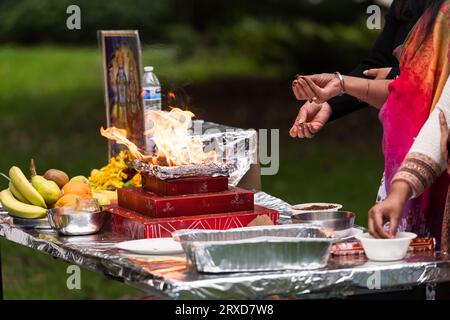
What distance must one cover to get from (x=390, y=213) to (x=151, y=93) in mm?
2078

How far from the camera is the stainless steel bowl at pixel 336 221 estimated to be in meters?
3.94

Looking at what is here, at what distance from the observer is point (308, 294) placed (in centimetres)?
338

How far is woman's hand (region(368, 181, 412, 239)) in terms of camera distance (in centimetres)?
345

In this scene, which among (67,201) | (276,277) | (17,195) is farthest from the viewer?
(17,195)

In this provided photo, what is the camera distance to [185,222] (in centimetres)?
397

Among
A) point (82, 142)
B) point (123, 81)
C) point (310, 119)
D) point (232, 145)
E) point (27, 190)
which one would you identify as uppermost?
point (123, 81)

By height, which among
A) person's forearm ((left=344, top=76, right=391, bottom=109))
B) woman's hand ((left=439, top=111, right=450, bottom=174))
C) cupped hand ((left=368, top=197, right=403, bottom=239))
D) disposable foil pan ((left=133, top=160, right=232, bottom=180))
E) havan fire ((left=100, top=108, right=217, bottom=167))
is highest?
person's forearm ((left=344, top=76, right=391, bottom=109))

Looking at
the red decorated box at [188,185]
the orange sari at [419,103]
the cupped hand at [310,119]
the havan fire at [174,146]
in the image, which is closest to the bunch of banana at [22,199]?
the havan fire at [174,146]

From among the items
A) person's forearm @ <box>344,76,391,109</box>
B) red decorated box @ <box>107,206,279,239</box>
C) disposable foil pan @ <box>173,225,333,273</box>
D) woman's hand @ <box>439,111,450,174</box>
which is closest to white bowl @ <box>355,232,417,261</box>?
disposable foil pan @ <box>173,225,333,273</box>

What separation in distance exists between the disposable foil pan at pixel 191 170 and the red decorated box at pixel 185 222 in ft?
0.53

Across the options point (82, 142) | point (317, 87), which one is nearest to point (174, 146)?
point (317, 87)

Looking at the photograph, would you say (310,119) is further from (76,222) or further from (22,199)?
(22,199)

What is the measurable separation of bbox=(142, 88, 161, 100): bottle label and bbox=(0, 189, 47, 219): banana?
3.22ft

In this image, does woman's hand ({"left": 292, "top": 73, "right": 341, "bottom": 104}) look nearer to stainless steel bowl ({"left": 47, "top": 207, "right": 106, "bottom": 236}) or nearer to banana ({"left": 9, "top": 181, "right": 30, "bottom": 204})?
stainless steel bowl ({"left": 47, "top": 207, "right": 106, "bottom": 236})
